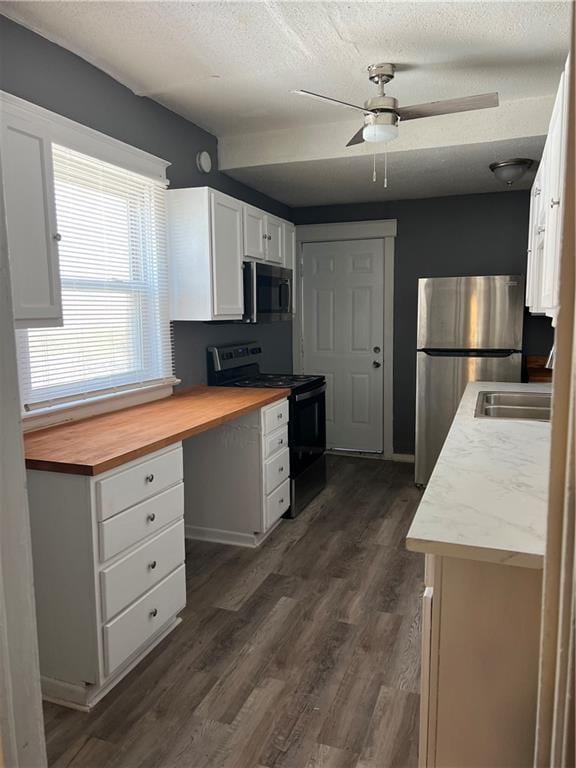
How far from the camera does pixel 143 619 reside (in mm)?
2219

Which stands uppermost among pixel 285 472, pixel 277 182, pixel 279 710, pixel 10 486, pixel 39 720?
pixel 277 182

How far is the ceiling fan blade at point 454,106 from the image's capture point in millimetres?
2367

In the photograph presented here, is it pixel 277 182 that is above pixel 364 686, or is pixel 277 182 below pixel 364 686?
above

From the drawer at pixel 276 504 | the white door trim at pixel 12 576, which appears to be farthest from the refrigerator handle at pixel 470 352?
the white door trim at pixel 12 576

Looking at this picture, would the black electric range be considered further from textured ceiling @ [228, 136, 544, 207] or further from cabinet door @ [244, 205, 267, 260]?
textured ceiling @ [228, 136, 544, 207]

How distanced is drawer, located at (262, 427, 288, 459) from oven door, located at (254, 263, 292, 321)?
0.83m

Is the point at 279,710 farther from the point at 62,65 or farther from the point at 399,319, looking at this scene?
the point at 399,319

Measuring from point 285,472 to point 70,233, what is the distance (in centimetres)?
190

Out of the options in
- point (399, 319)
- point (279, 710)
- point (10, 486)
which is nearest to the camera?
point (10, 486)

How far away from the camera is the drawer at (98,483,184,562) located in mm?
2002

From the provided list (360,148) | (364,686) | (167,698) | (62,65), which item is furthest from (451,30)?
(167,698)

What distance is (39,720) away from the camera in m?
0.95

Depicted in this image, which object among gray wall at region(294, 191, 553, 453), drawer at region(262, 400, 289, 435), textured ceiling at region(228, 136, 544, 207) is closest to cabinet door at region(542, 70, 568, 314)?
textured ceiling at region(228, 136, 544, 207)

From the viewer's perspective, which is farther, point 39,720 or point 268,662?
point 268,662
